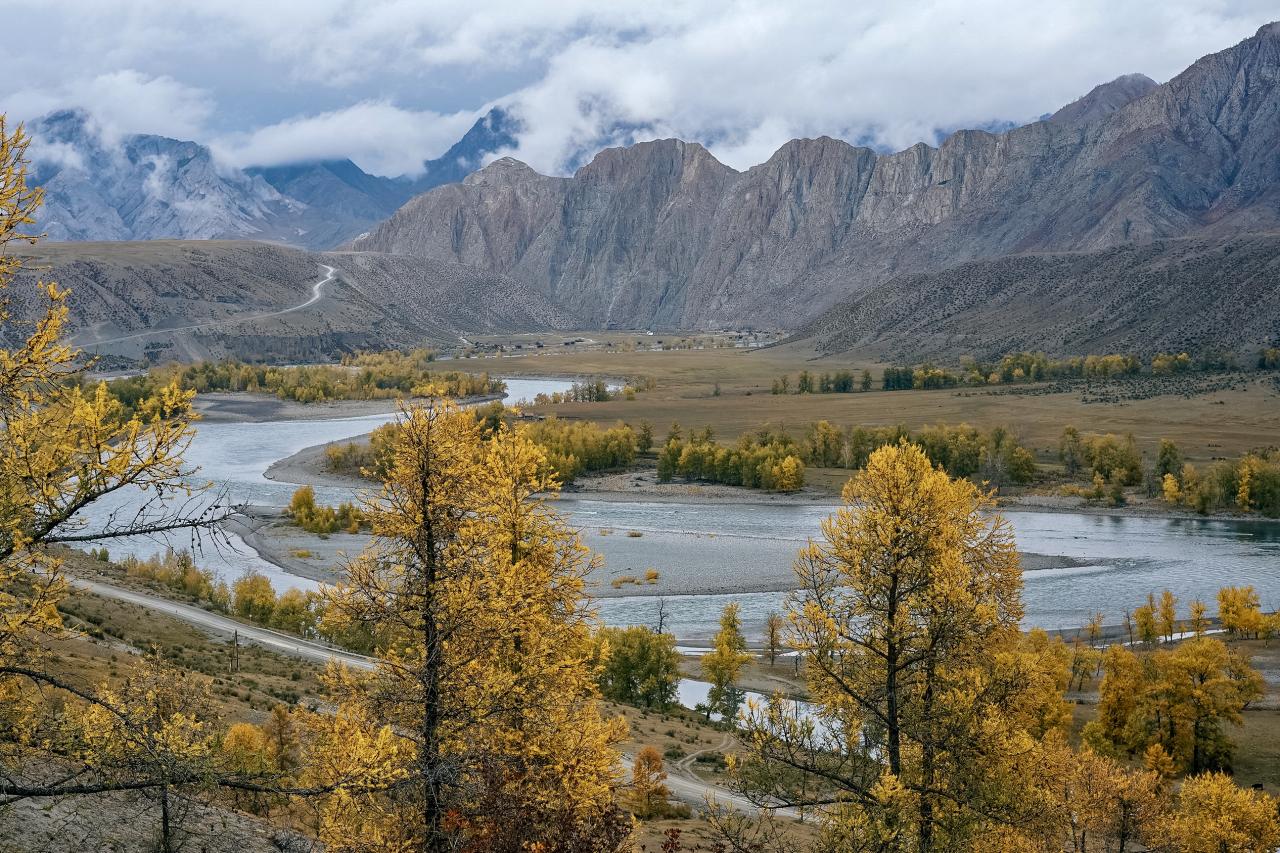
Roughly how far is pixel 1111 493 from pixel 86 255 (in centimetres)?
18974

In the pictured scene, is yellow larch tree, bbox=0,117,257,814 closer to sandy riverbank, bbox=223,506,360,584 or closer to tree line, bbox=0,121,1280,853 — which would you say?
tree line, bbox=0,121,1280,853

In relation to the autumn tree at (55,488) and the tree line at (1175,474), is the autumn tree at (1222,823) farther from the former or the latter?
the tree line at (1175,474)

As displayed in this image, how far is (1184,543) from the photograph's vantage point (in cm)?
6419

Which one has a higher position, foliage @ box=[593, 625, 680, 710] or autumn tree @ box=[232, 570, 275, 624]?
autumn tree @ box=[232, 570, 275, 624]

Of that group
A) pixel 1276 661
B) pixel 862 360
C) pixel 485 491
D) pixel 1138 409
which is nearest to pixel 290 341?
pixel 862 360

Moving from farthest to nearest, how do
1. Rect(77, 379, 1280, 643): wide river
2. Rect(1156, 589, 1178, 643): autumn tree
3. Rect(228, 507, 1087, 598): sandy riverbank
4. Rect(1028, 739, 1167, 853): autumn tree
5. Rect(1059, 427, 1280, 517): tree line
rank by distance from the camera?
1. Rect(1059, 427, 1280, 517): tree line
2. Rect(228, 507, 1087, 598): sandy riverbank
3. Rect(77, 379, 1280, 643): wide river
4. Rect(1156, 589, 1178, 643): autumn tree
5. Rect(1028, 739, 1167, 853): autumn tree

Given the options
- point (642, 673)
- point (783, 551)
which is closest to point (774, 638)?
point (642, 673)

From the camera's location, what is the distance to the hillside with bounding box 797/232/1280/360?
14488cm

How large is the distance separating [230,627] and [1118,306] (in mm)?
156772

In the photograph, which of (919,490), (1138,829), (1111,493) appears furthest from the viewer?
(1111,493)

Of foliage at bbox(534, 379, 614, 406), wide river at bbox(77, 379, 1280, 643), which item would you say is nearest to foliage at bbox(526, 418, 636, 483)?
wide river at bbox(77, 379, 1280, 643)

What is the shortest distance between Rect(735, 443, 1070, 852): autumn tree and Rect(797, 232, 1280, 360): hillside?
14370 cm

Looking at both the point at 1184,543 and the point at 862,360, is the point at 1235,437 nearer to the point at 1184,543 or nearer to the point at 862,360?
the point at 1184,543

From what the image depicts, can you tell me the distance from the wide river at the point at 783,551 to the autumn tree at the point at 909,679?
32.9 metres
